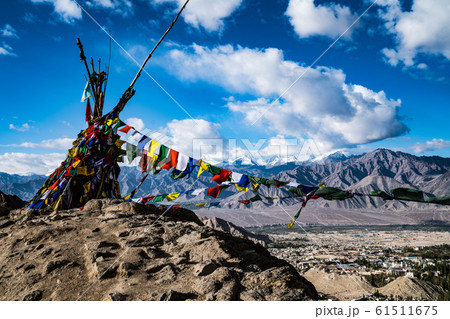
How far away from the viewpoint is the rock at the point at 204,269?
4.28 meters

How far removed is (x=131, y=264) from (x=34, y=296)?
135 cm

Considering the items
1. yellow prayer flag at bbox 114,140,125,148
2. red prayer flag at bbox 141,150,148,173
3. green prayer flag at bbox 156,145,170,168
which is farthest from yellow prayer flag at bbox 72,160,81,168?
green prayer flag at bbox 156,145,170,168

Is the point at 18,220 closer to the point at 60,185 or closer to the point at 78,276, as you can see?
the point at 60,185

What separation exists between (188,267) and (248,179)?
9.92 ft

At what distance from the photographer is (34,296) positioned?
13.0ft

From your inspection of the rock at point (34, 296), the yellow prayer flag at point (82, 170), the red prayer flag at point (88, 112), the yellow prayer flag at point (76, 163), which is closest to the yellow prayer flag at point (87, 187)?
the yellow prayer flag at point (82, 170)

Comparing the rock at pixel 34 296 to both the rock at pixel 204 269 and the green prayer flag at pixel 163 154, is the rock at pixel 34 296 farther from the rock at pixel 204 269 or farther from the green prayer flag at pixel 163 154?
the green prayer flag at pixel 163 154

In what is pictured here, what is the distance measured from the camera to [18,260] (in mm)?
4922

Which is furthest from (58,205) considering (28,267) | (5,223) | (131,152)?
(28,267)

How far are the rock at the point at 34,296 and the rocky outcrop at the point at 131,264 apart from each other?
0.01 m

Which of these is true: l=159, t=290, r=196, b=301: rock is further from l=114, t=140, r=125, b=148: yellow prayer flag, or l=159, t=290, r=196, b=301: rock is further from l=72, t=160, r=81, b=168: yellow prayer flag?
l=114, t=140, r=125, b=148: yellow prayer flag

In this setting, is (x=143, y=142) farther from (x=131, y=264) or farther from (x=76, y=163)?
(x=131, y=264)

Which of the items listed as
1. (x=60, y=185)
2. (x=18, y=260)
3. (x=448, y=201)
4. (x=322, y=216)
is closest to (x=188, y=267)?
(x=18, y=260)

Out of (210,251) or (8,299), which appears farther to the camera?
(210,251)
